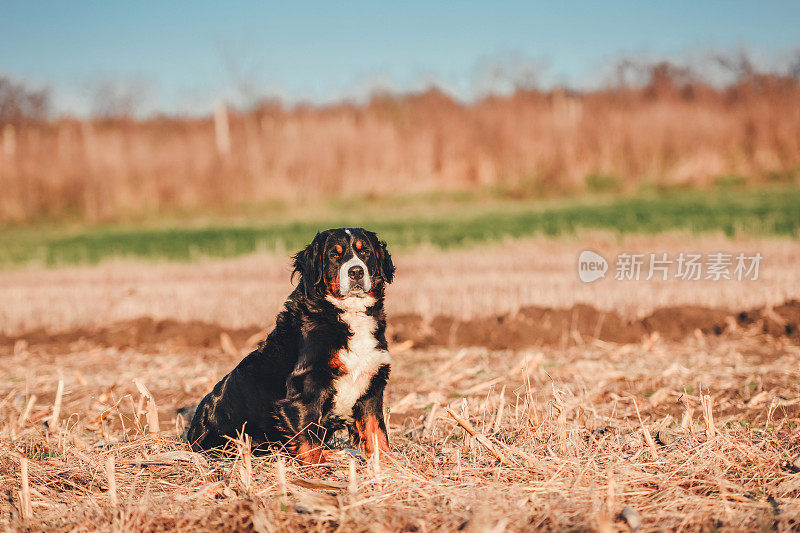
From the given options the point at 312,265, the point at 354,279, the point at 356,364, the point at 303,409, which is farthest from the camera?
the point at 312,265

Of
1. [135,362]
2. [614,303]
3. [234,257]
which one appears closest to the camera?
[135,362]

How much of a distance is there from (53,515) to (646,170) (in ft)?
72.0

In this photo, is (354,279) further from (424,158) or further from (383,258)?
(424,158)

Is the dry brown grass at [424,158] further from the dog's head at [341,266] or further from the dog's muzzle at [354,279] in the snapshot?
the dog's muzzle at [354,279]

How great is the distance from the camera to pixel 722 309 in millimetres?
8359

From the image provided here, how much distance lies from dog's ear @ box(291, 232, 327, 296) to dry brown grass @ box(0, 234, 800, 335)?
14.5 ft

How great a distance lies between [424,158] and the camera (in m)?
23.5

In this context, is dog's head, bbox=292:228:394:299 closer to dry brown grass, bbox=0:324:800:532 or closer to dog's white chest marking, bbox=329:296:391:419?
dog's white chest marking, bbox=329:296:391:419

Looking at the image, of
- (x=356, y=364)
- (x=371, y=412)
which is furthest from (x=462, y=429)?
(x=356, y=364)

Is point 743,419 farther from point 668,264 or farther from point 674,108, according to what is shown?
point 674,108

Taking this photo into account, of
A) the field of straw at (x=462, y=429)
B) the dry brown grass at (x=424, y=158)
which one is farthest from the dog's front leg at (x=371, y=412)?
the dry brown grass at (x=424, y=158)

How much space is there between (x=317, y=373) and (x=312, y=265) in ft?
2.41

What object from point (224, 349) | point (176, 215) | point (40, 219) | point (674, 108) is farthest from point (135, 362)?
point (674, 108)

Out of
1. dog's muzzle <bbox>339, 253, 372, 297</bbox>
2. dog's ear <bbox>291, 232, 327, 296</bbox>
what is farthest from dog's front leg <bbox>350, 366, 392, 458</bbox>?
dog's ear <bbox>291, 232, 327, 296</bbox>
